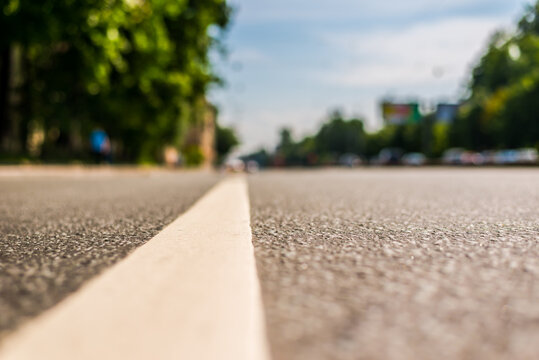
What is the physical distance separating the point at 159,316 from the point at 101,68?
14499 mm

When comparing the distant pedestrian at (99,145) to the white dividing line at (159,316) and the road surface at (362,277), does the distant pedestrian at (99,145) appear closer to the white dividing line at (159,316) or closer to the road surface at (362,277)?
the road surface at (362,277)

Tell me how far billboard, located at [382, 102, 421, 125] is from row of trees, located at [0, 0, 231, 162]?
46.6m

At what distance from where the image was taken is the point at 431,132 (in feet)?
317

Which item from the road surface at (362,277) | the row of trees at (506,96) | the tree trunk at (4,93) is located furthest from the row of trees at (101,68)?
the row of trees at (506,96)

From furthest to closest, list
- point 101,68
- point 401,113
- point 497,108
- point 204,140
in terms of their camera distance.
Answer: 1. point 204,140
2. point 401,113
3. point 497,108
4. point 101,68

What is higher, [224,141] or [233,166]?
[224,141]

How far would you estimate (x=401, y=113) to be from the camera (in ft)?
245

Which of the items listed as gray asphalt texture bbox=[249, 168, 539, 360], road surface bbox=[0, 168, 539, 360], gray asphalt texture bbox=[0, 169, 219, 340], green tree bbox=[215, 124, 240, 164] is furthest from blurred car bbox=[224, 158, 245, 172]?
green tree bbox=[215, 124, 240, 164]

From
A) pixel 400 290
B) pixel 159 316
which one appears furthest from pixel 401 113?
pixel 159 316

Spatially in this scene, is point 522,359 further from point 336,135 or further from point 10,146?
point 336,135

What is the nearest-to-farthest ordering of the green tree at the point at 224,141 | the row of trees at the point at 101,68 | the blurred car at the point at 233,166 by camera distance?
the row of trees at the point at 101,68 < the blurred car at the point at 233,166 < the green tree at the point at 224,141

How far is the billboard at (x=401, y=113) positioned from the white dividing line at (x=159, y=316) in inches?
2945

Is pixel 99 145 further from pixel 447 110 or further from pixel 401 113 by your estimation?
pixel 447 110

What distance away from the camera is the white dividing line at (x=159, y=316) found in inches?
47.6
